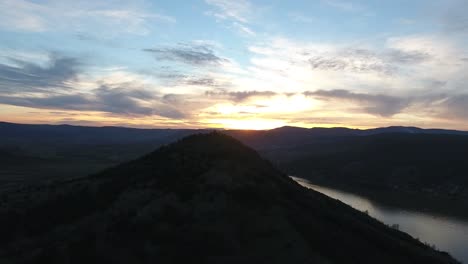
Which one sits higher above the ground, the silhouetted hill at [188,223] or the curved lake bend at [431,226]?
the silhouetted hill at [188,223]

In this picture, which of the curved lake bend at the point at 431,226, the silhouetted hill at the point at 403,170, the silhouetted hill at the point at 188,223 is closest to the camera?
the silhouetted hill at the point at 188,223

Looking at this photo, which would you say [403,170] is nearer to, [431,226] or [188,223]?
[431,226]

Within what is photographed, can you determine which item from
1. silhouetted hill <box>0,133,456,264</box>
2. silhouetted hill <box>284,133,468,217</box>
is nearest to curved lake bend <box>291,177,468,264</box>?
silhouetted hill <box>284,133,468,217</box>

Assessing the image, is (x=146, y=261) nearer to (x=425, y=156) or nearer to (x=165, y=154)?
(x=165, y=154)

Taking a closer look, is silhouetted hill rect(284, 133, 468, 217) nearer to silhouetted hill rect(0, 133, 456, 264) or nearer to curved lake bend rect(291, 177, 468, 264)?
curved lake bend rect(291, 177, 468, 264)

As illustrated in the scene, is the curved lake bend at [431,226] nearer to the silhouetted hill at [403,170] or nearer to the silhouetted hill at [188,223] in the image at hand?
the silhouetted hill at [403,170]

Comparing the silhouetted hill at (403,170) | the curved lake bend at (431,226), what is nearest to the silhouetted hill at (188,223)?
the curved lake bend at (431,226)

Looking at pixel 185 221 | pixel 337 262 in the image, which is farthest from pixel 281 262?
pixel 185 221
